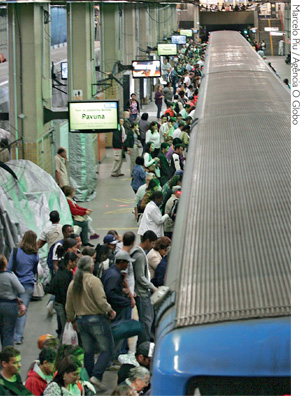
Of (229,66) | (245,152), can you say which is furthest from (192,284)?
(229,66)

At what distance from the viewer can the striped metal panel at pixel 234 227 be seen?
338 centimetres

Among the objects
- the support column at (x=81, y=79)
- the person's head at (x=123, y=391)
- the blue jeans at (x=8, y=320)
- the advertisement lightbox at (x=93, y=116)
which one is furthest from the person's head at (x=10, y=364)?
the support column at (x=81, y=79)

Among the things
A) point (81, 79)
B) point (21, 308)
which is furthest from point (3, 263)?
point (81, 79)

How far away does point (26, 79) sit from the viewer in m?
14.3

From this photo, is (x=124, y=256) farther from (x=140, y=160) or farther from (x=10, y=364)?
(x=140, y=160)

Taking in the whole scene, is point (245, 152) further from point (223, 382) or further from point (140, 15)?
point (140, 15)

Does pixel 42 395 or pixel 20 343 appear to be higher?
pixel 42 395

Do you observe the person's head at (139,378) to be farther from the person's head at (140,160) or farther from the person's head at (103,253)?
the person's head at (140,160)

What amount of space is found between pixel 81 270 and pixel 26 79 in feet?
24.0

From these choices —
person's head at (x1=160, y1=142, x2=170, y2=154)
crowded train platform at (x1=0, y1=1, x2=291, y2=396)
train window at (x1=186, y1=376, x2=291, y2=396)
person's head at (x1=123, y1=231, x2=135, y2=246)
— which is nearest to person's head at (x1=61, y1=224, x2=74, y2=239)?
crowded train platform at (x1=0, y1=1, x2=291, y2=396)

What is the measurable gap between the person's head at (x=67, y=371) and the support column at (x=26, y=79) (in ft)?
27.4

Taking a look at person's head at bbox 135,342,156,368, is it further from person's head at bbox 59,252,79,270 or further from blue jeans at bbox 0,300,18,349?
blue jeans at bbox 0,300,18,349

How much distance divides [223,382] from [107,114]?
1214 centimetres

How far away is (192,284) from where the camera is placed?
367cm
